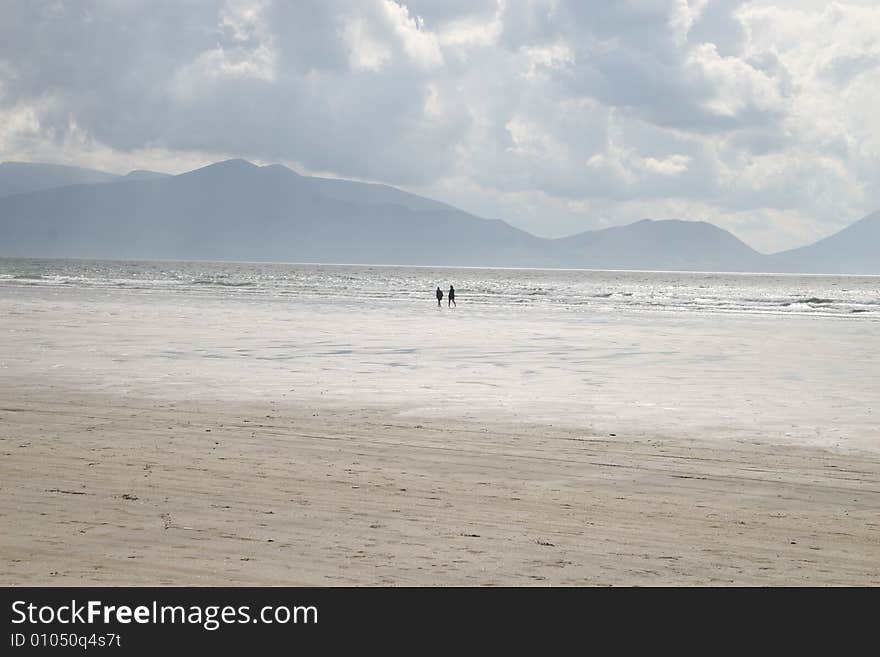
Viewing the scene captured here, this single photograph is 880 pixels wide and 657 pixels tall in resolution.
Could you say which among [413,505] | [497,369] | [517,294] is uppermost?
[517,294]

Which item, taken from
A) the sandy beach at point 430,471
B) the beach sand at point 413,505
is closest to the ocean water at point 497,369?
the sandy beach at point 430,471

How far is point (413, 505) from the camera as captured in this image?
7.71m

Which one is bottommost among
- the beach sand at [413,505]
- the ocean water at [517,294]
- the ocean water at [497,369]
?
the beach sand at [413,505]

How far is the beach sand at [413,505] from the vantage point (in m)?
6.00

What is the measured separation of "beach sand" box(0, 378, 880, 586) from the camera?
6.00 meters

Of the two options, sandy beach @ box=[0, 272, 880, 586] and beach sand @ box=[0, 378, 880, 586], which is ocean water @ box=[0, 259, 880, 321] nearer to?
sandy beach @ box=[0, 272, 880, 586]
